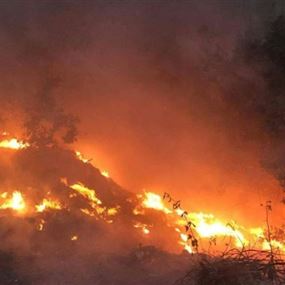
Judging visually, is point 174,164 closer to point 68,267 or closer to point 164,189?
point 164,189

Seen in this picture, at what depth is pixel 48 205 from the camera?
15.2 meters

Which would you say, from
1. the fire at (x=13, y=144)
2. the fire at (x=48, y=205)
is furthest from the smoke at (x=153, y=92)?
the fire at (x=48, y=205)

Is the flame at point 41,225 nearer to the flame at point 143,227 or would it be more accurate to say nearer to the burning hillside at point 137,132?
the burning hillside at point 137,132

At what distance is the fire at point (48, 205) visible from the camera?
1511 cm

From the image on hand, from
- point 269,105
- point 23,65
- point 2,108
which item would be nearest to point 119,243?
point 269,105

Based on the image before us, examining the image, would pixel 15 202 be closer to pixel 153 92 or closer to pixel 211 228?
pixel 211 228

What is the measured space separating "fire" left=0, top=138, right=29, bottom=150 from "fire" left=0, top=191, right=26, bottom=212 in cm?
244

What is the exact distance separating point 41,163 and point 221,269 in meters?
12.5

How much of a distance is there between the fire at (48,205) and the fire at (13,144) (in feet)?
10.2

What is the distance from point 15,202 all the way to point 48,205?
1125mm

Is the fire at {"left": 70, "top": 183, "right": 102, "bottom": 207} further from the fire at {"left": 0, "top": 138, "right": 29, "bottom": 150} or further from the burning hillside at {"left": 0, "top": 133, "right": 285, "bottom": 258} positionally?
the fire at {"left": 0, "top": 138, "right": 29, "bottom": 150}

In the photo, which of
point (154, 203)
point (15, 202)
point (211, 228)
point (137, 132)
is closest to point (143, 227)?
point (154, 203)

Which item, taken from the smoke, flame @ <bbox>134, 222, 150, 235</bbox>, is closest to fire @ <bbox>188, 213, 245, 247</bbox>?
flame @ <bbox>134, 222, 150, 235</bbox>

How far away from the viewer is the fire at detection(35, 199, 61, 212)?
1511 cm
